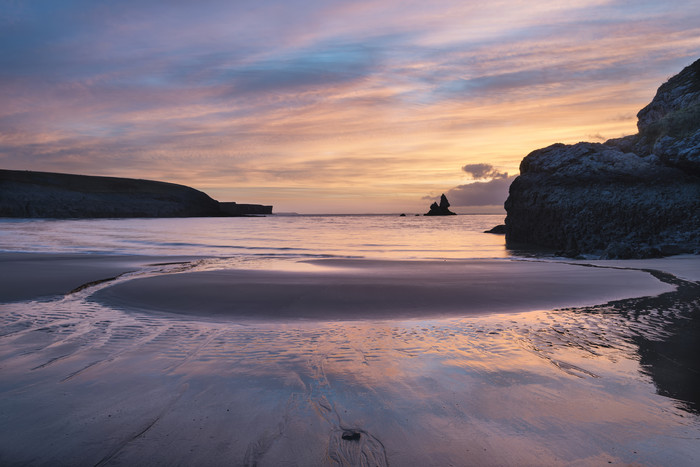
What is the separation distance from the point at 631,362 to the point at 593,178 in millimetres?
11809

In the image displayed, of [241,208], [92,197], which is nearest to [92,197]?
[92,197]

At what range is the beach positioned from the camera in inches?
84.2

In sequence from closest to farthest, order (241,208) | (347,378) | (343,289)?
(347,378) → (343,289) → (241,208)

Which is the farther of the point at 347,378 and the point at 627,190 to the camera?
the point at 627,190

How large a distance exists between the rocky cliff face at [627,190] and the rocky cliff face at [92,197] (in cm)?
9865

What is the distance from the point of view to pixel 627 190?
12.4 m

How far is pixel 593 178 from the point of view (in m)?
13.3

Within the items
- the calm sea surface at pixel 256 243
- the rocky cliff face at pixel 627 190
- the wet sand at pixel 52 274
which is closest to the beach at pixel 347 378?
the wet sand at pixel 52 274

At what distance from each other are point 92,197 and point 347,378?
114 metres

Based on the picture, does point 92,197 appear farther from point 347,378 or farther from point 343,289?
point 347,378

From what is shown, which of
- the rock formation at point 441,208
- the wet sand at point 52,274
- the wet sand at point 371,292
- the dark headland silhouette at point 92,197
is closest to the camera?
the wet sand at point 371,292

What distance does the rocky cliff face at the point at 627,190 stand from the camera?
11.5m

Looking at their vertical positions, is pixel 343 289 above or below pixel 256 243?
above

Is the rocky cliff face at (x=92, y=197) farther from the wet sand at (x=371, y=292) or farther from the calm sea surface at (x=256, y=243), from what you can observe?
the wet sand at (x=371, y=292)
